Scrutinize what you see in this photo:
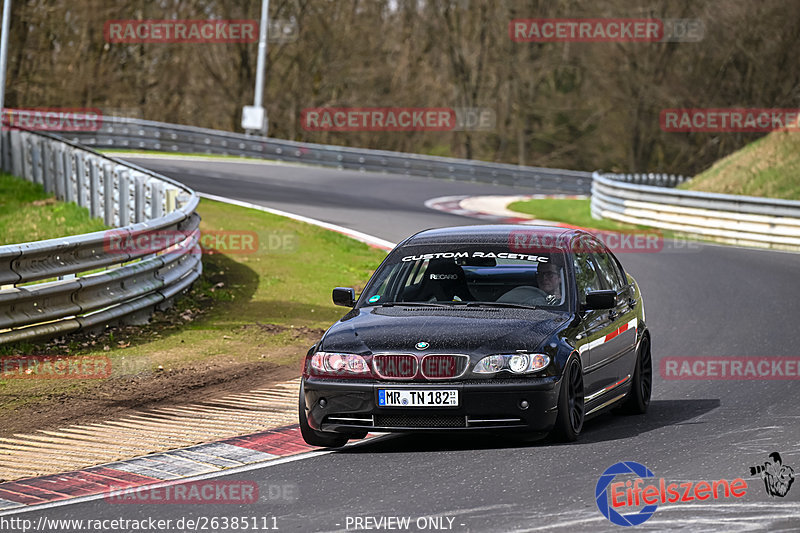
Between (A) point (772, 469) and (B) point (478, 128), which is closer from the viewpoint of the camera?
(A) point (772, 469)

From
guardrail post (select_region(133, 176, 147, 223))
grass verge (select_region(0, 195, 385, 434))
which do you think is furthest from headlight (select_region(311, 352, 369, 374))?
guardrail post (select_region(133, 176, 147, 223))

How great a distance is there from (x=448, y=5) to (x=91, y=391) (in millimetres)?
56607

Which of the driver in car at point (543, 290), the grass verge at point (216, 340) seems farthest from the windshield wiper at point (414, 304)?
the grass verge at point (216, 340)

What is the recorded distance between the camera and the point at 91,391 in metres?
10.2

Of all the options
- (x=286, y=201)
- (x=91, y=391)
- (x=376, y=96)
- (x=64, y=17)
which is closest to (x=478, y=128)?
(x=376, y=96)

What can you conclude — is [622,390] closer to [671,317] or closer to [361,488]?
[361,488]

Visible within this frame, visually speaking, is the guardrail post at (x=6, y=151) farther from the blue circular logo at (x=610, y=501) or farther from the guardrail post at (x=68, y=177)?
the blue circular logo at (x=610, y=501)

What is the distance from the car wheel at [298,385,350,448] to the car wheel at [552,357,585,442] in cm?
138

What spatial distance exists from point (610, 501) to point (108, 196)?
15.6m

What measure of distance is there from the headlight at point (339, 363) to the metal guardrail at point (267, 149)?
31.9m

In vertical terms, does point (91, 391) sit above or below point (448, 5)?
below

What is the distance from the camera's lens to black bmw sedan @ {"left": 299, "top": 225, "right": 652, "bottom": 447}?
25.8ft

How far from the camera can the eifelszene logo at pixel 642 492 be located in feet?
21.0

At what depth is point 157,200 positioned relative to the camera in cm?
1864
